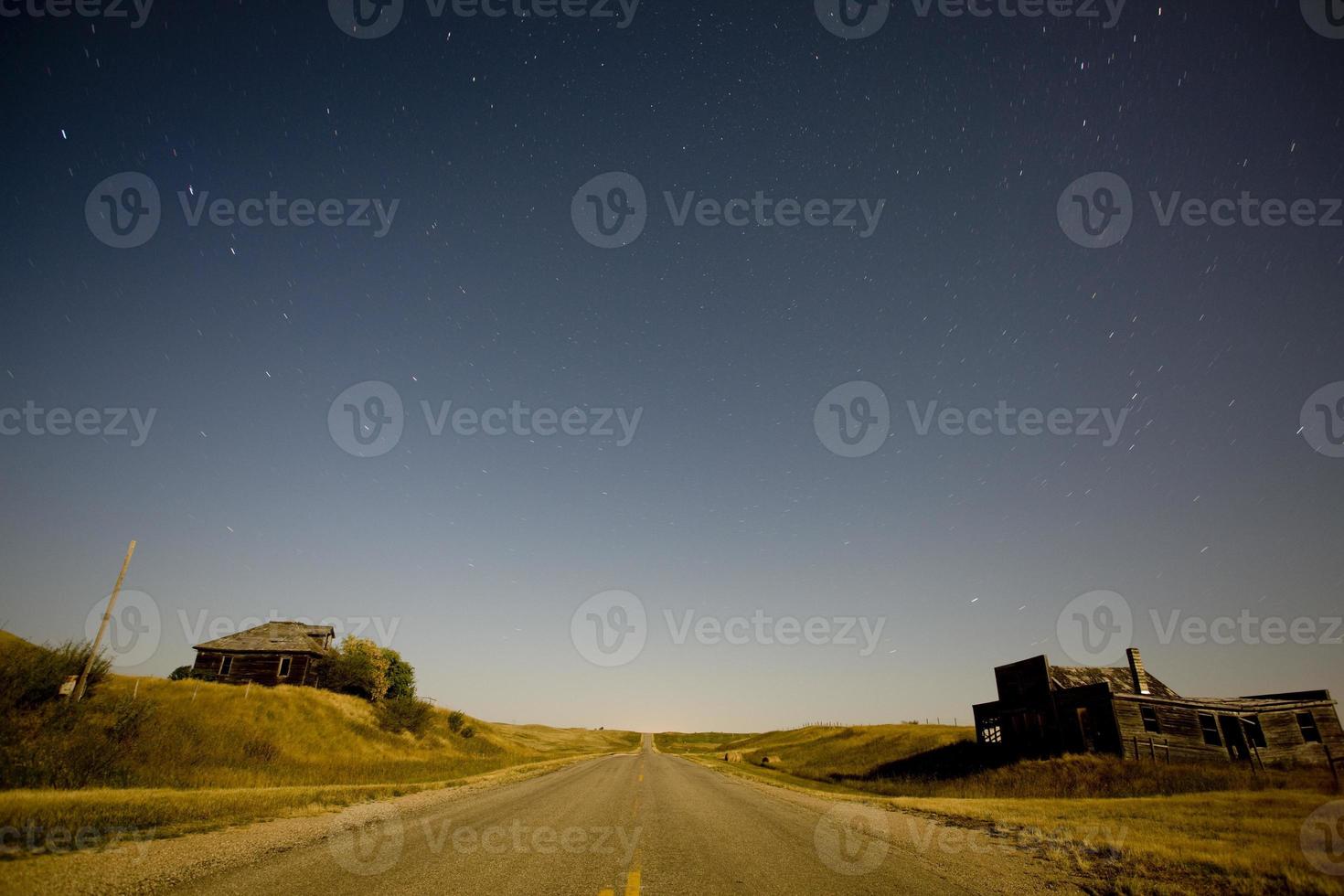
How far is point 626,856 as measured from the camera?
809cm

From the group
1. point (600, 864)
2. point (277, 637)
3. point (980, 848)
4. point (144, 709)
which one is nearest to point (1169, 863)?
point (980, 848)

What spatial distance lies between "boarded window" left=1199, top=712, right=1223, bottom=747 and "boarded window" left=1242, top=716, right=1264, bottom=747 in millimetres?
1454

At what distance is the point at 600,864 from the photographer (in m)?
7.55

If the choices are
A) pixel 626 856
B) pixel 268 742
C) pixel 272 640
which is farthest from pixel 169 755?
pixel 272 640

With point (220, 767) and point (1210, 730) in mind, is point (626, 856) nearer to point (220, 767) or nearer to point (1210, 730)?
point (220, 767)

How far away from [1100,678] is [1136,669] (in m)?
2.25

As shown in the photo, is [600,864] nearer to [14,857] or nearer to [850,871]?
[850,871]

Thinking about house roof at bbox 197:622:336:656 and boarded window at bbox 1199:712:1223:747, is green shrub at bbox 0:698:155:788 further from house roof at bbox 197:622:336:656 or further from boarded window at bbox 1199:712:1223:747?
boarded window at bbox 1199:712:1223:747

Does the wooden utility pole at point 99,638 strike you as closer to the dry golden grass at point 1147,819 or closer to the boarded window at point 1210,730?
the dry golden grass at point 1147,819

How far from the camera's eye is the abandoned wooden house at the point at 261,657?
40.5 metres

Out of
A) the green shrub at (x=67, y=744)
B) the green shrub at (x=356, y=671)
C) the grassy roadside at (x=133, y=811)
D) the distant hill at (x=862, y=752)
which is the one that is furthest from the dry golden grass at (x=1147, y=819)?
the green shrub at (x=356, y=671)

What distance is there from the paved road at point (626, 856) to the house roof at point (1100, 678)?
24.9 meters

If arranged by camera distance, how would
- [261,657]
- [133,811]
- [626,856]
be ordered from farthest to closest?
[261,657], [133,811], [626,856]

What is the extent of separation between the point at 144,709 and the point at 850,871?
23.9 meters
